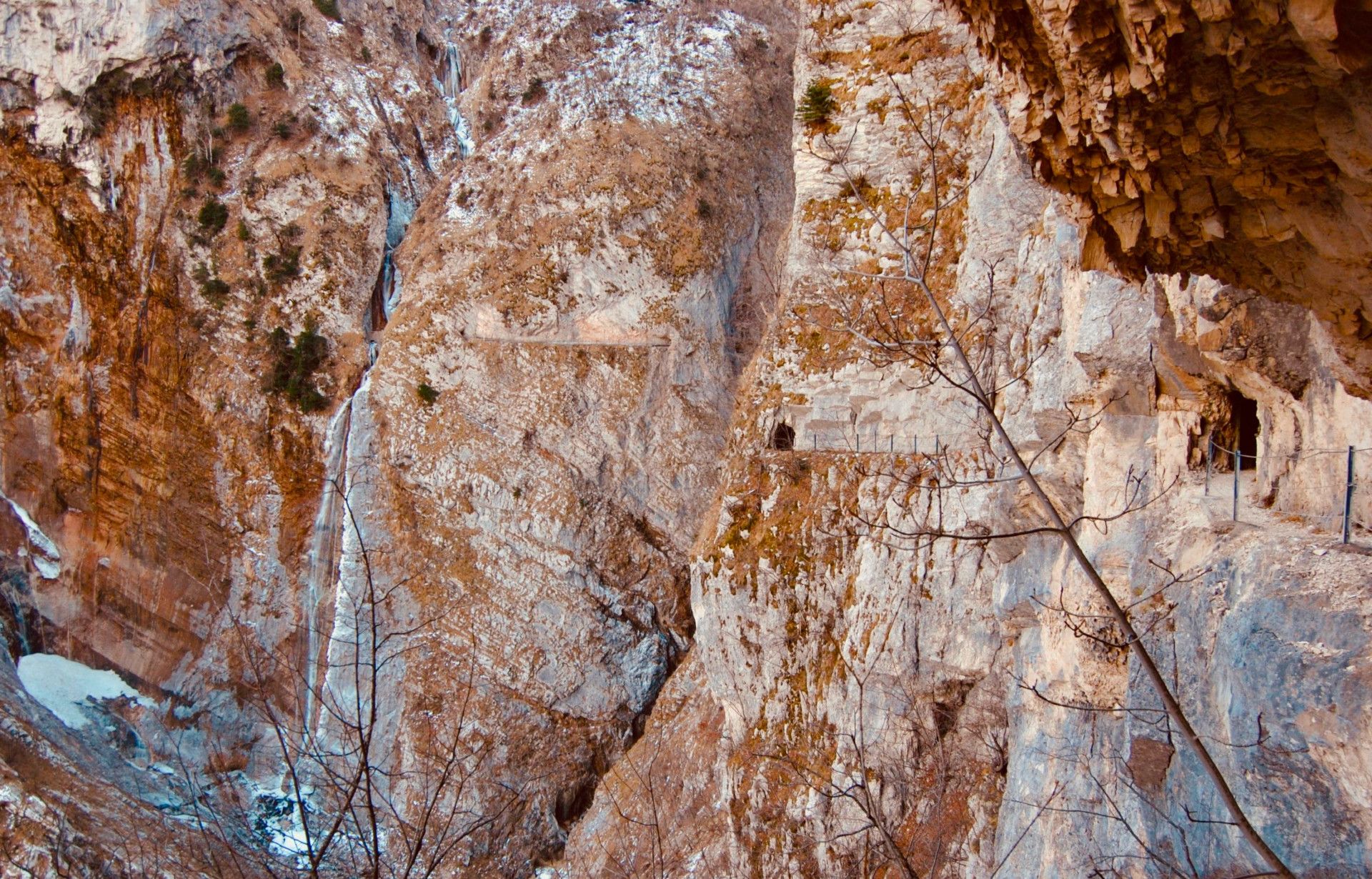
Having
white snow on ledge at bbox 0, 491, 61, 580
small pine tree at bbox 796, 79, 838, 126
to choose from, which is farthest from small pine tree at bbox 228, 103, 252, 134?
small pine tree at bbox 796, 79, 838, 126

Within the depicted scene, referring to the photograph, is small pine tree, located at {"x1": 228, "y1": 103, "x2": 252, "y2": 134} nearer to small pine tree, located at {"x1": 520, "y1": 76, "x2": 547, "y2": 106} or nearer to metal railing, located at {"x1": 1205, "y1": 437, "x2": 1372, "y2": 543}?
small pine tree, located at {"x1": 520, "y1": 76, "x2": 547, "y2": 106}

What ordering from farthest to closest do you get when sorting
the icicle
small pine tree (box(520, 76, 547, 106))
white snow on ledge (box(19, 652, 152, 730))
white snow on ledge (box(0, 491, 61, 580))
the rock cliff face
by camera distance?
the icicle → small pine tree (box(520, 76, 547, 106)) → white snow on ledge (box(0, 491, 61, 580)) → white snow on ledge (box(19, 652, 152, 730)) → the rock cliff face

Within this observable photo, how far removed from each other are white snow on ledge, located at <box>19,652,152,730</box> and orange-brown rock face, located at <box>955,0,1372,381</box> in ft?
74.6

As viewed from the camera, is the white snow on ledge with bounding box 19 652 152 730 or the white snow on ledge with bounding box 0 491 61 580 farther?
the white snow on ledge with bounding box 0 491 61 580

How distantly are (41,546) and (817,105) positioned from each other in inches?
785

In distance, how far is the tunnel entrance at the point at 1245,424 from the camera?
260 inches

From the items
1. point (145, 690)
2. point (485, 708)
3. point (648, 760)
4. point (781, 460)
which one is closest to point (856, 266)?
point (781, 460)

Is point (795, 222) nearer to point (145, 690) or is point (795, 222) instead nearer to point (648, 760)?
point (648, 760)

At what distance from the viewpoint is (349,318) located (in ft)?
78.3

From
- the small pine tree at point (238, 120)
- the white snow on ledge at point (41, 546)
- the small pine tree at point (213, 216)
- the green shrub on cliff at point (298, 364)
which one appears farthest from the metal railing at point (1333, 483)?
the small pine tree at point (238, 120)

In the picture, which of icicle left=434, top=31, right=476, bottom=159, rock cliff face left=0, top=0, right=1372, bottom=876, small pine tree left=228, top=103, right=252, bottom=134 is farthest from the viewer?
icicle left=434, top=31, right=476, bottom=159

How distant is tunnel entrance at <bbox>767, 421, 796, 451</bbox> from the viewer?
45.8 ft

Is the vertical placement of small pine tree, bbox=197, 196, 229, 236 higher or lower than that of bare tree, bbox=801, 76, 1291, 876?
higher

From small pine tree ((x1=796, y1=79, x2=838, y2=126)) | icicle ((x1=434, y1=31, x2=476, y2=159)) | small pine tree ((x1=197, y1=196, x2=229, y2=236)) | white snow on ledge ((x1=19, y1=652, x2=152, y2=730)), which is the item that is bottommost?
white snow on ledge ((x1=19, y1=652, x2=152, y2=730))
